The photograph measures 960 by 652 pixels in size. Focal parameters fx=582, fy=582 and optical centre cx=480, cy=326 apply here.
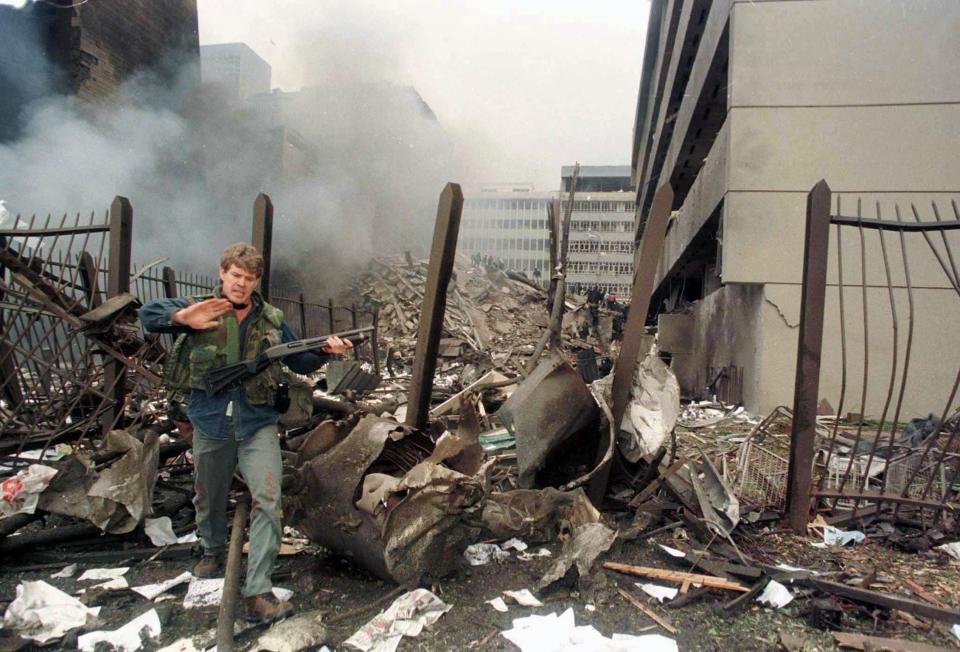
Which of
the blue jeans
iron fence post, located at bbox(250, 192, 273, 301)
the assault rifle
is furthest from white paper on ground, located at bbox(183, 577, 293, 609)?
iron fence post, located at bbox(250, 192, 273, 301)

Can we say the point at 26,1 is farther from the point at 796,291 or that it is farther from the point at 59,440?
the point at 796,291

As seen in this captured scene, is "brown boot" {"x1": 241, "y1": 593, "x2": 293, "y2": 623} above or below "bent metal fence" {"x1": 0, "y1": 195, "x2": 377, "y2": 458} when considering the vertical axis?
below

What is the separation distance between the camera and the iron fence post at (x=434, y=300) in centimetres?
352

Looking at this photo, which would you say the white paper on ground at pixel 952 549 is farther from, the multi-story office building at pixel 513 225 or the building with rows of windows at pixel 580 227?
the multi-story office building at pixel 513 225

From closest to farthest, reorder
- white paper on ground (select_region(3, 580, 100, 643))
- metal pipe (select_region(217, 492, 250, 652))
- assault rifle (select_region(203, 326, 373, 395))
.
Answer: metal pipe (select_region(217, 492, 250, 652)) < white paper on ground (select_region(3, 580, 100, 643)) < assault rifle (select_region(203, 326, 373, 395))

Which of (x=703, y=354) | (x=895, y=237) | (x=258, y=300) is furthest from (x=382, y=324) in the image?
(x=258, y=300)

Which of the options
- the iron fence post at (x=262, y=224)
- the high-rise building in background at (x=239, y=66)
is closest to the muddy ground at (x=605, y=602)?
the iron fence post at (x=262, y=224)

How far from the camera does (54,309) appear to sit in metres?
3.60

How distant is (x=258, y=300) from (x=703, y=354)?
9.23 m

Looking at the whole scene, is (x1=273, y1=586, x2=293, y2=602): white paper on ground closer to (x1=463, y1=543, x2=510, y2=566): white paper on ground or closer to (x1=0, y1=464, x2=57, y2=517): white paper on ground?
(x1=463, y1=543, x2=510, y2=566): white paper on ground

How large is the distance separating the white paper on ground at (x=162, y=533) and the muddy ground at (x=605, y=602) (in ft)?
0.63

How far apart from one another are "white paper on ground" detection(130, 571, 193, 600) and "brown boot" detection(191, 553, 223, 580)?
0.18 ft

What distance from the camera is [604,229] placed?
216 ft

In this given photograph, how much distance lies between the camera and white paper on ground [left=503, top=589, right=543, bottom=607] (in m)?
2.68
